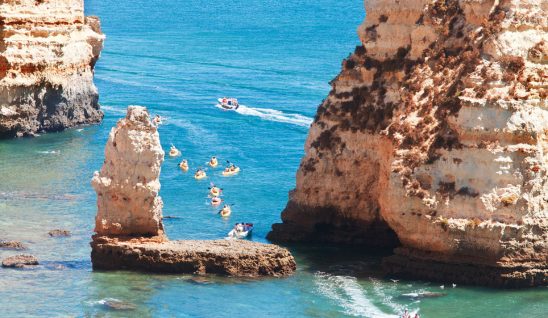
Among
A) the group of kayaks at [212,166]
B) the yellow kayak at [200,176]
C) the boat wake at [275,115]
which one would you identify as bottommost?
the yellow kayak at [200,176]

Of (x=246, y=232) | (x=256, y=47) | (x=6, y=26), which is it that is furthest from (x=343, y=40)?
(x=246, y=232)

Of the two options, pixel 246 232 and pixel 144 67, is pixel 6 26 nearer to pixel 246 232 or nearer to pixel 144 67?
pixel 246 232

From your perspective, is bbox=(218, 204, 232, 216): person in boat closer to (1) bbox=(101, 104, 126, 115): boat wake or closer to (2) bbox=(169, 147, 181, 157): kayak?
(2) bbox=(169, 147, 181, 157): kayak

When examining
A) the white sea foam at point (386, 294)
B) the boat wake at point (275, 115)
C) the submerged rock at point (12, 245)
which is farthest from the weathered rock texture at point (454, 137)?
the boat wake at point (275, 115)

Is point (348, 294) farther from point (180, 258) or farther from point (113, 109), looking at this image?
point (113, 109)

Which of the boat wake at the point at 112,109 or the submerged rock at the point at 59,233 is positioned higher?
the boat wake at the point at 112,109

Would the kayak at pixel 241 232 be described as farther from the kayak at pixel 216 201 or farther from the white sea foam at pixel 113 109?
the white sea foam at pixel 113 109
